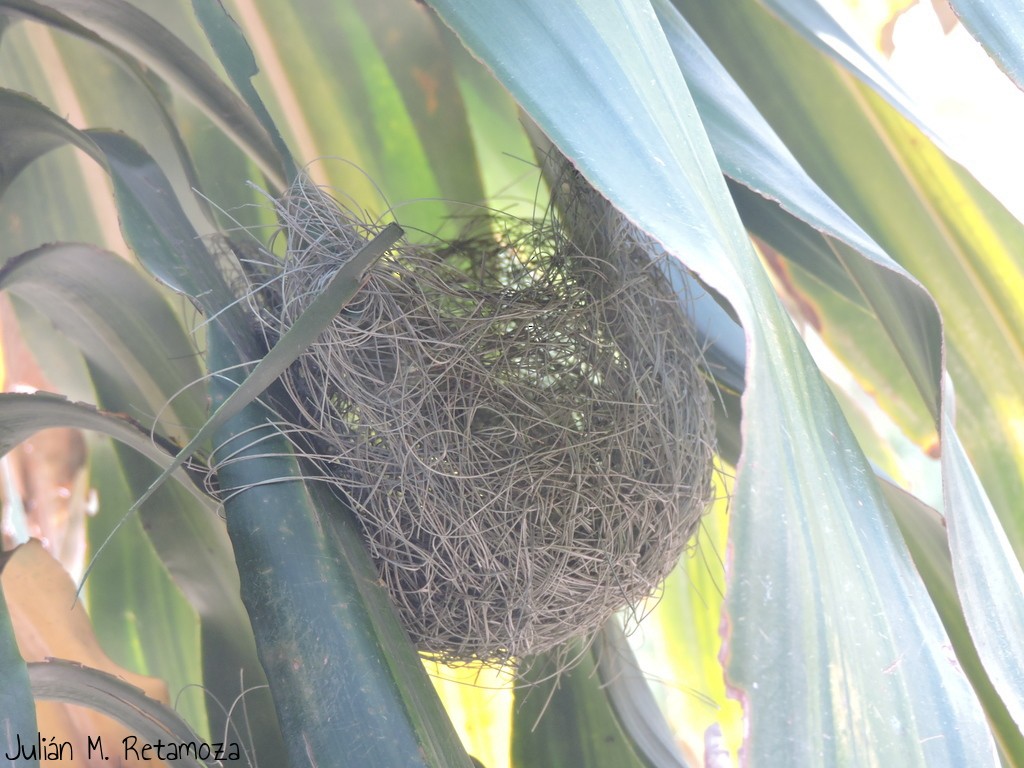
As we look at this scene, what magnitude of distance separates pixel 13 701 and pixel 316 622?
128 mm

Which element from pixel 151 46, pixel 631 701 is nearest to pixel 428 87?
pixel 151 46

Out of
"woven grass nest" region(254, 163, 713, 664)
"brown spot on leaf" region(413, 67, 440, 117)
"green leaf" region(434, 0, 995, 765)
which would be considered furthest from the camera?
"brown spot on leaf" region(413, 67, 440, 117)

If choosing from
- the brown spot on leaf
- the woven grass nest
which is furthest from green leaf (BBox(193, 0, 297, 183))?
the brown spot on leaf

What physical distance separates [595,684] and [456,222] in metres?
0.36

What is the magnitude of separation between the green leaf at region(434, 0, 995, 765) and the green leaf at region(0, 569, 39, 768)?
0.29m

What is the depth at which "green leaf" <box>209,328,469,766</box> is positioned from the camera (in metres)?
0.30

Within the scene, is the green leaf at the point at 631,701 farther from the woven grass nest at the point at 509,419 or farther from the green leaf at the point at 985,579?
the green leaf at the point at 985,579

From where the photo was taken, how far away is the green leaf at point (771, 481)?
0.18m

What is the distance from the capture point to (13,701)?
34cm

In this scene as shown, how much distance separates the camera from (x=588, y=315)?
1.53 ft

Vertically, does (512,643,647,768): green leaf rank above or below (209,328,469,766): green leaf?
below

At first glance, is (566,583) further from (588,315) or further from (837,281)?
(837,281)

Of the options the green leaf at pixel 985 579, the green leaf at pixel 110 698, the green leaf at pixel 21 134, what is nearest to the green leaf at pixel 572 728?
the green leaf at pixel 110 698

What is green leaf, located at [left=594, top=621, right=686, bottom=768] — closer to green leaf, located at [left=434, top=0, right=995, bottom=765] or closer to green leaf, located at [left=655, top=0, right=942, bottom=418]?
green leaf, located at [left=655, top=0, right=942, bottom=418]
